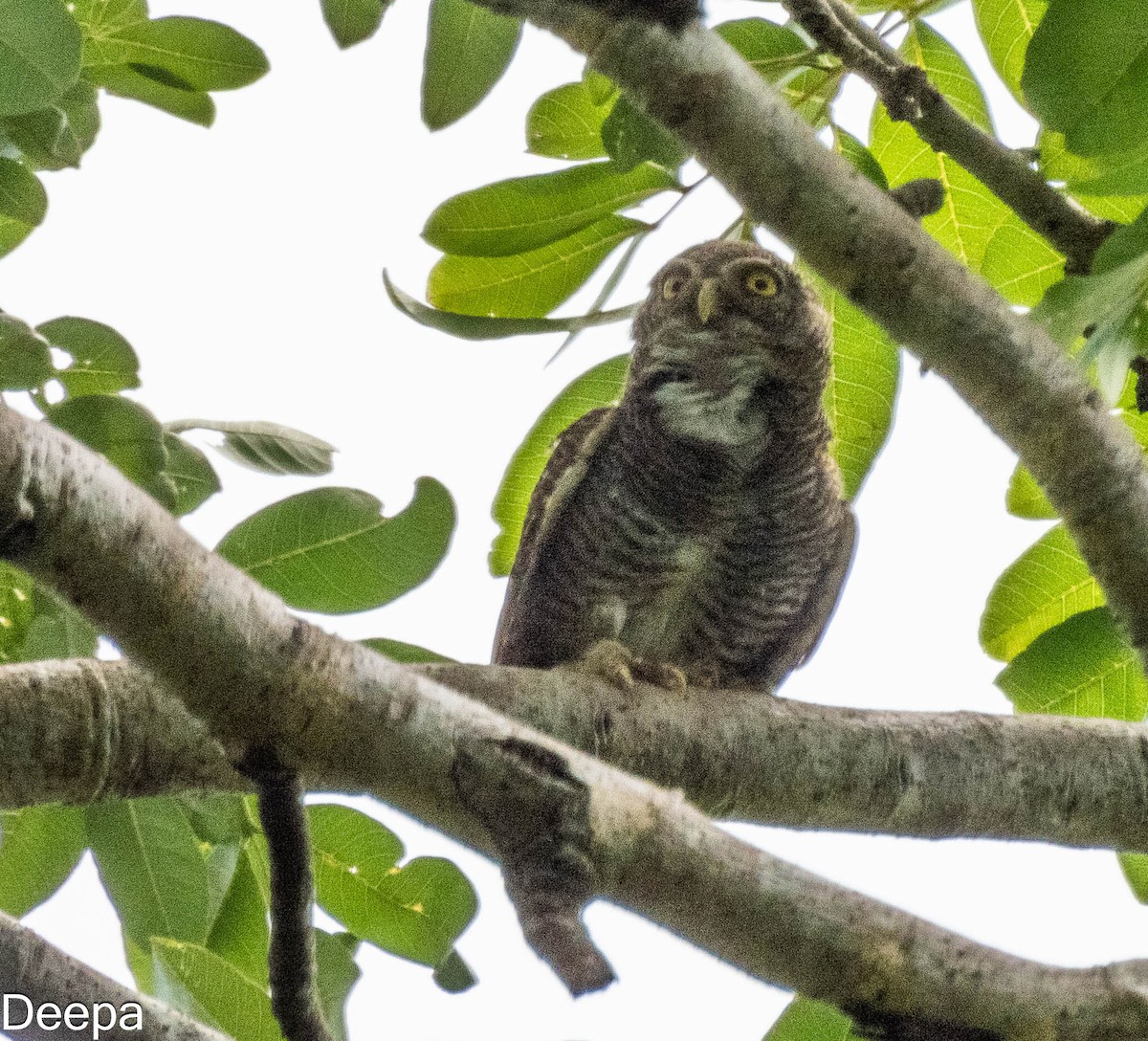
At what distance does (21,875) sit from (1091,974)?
69.4 inches

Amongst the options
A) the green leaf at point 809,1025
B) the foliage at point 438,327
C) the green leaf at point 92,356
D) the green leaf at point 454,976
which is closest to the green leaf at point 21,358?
the foliage at point 438,327

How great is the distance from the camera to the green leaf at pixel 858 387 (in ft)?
9.74

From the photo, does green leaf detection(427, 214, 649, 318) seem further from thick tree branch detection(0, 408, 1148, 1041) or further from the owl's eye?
thick tree branch detection(0, 408, 1148, 1041)

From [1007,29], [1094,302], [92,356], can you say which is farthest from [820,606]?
[92,356]

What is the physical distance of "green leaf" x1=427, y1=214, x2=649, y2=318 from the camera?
110 inches

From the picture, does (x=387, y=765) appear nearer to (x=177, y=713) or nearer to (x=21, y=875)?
(x=177, y=713)

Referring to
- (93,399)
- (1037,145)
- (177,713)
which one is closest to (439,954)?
(177,713)

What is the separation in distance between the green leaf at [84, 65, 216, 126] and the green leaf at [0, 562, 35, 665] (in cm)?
90

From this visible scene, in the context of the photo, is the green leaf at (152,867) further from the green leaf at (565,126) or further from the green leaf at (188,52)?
the green leaf at (565,126)

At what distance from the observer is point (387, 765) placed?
157cm

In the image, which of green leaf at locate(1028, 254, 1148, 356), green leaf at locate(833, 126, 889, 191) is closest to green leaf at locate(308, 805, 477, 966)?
green leaf at locate(1028, 254, 1148, 356)

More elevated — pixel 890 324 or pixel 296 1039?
pixel 890 324

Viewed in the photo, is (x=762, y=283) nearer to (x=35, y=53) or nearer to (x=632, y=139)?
(x=632, y=139)

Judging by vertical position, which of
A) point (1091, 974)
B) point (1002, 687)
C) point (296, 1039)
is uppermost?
point (1002, 687)
